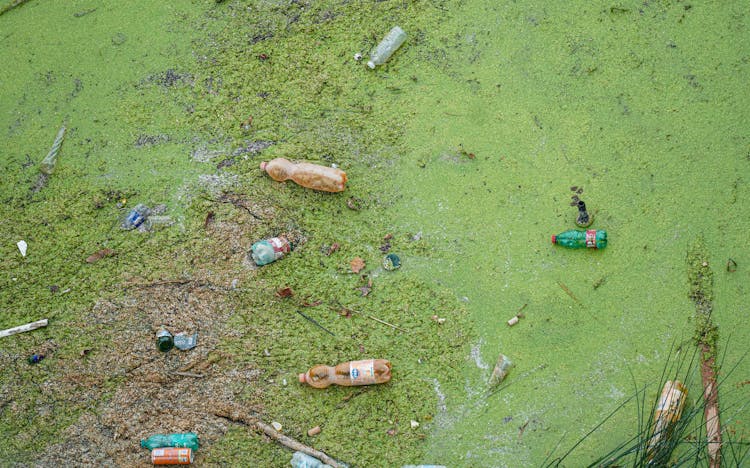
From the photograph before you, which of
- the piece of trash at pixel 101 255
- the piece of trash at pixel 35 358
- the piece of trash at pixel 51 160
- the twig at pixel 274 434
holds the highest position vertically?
the piece of trash at pixel 51 160

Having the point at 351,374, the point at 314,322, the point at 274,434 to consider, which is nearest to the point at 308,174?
the point at 314,322

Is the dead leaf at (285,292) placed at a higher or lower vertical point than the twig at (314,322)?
higher

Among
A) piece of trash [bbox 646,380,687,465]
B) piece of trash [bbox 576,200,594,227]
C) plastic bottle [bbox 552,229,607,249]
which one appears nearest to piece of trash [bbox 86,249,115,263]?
plastic bottle [bbox 552,229,607,249]

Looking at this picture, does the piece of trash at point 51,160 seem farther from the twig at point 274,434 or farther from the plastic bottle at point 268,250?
the twig at point 274,434

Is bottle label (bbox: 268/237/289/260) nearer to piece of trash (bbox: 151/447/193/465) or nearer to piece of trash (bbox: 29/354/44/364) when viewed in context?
piece of trash (bbox: 151/447/193/465)

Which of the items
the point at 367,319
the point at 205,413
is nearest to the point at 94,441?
the point at 205,413

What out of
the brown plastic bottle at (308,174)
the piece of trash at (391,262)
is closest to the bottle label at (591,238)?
the piece of trash at (391,262)

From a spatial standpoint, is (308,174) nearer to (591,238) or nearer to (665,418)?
(591,238)
